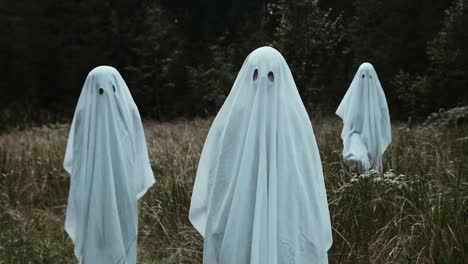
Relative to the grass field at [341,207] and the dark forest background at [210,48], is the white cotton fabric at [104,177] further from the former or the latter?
the dark forest background at [210,48]

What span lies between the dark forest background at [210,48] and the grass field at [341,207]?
1162cm

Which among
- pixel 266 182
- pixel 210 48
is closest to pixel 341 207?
pixel 266 182

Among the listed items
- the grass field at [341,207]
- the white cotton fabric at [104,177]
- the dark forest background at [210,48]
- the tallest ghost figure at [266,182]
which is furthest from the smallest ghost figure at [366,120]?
the dark forest background at [210,48]

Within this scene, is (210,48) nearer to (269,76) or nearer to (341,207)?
(341,207)

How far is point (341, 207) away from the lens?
4832mm

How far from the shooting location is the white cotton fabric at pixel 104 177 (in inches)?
192

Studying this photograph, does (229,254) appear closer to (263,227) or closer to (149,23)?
(263,227)

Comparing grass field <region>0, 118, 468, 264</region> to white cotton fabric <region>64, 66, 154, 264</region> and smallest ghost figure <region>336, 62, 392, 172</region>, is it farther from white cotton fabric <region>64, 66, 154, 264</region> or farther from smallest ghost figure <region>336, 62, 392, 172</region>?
white cotton fabric <region>64, 66, 154, 264</region>

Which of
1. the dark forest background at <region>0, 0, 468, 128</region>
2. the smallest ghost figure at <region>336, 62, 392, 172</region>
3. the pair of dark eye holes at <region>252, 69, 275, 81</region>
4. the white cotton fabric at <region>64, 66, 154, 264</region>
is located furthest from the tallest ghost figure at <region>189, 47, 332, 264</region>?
the dark forest background at <region>0, 0, 468, 128</region>

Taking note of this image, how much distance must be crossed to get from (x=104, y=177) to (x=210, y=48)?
23.2 meters

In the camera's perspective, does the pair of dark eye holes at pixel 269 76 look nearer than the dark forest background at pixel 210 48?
Yes

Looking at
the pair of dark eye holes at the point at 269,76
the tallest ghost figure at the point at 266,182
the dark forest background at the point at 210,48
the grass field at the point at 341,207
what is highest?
the dark forest background at the point at 210,48

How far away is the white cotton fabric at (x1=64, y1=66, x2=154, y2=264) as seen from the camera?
4879 mm

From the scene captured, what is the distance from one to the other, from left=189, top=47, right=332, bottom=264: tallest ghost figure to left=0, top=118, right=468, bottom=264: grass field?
116 cm
